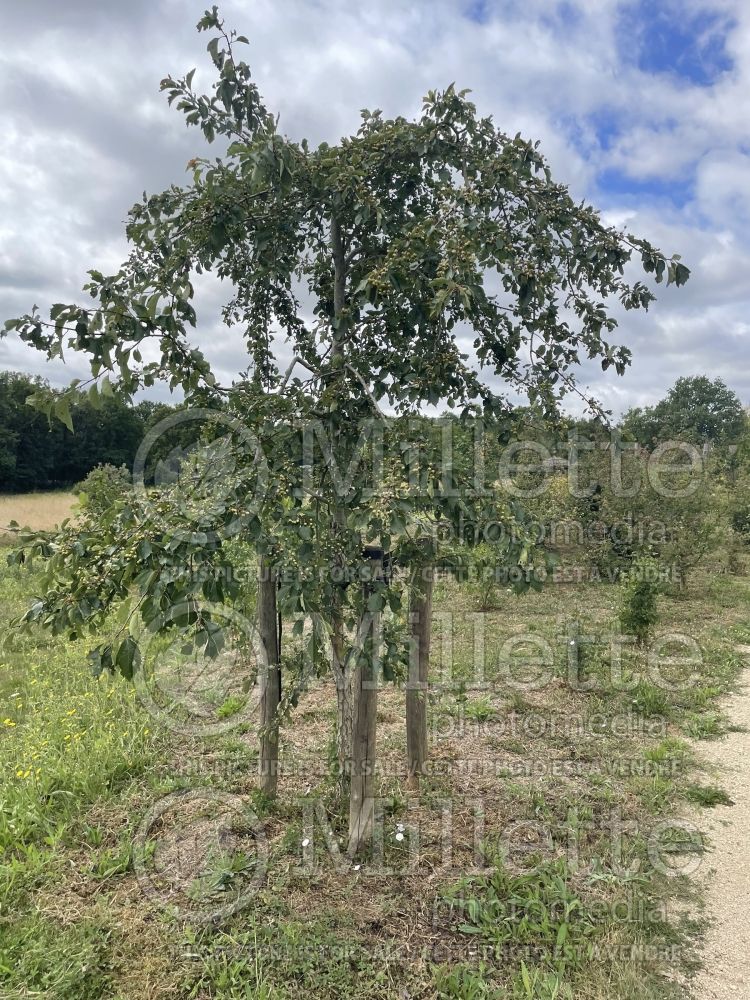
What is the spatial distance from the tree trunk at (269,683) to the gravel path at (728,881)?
1.87 metres

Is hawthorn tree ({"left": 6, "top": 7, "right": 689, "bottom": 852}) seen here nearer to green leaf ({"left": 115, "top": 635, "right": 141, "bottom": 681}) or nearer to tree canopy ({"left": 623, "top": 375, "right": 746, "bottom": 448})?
green leaf ({"left": 115, "top": 635, "right": 141, "bottom": 681})

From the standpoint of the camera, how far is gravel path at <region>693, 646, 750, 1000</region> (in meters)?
2.23

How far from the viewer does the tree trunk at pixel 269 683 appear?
292 cm

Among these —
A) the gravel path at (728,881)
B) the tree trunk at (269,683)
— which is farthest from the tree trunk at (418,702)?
the gravel path at (728,881)

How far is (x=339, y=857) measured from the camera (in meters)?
2.74

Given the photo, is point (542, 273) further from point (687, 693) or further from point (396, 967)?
point (687, 693)

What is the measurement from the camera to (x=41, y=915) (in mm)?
2369

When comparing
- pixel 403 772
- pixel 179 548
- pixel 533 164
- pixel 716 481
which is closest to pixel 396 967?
pixel 403 772

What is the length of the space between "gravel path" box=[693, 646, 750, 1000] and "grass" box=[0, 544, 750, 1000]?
0.30 feet

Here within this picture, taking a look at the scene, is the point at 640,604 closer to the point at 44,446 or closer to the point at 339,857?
the point at 339,857

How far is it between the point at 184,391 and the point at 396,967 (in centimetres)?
228

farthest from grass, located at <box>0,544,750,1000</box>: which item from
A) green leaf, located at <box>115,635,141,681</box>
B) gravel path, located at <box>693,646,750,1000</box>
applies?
green leaf, located at <box>115,635,141,681</box>

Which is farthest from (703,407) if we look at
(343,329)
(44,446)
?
(343,329)

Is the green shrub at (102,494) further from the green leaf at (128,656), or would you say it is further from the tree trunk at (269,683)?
the tree trunk at (269,683)
